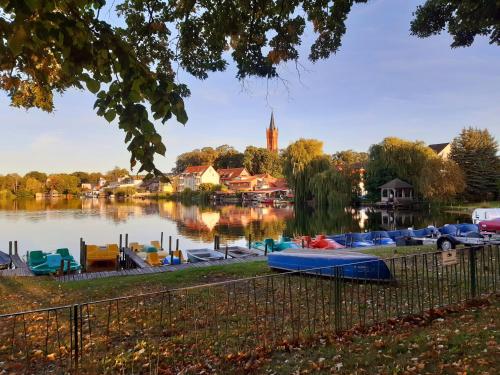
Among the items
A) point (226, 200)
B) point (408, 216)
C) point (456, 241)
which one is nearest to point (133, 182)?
point (226, 200)

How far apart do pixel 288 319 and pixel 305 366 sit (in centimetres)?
249

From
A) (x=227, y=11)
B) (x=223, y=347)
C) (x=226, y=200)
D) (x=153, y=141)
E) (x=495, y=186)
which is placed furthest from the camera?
(x=226, y=200)

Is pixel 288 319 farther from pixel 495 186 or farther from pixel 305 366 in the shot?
pixel 495 186

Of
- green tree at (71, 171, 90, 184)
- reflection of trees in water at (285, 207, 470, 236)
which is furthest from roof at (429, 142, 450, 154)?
green tree at (71, 171, 90, 184)

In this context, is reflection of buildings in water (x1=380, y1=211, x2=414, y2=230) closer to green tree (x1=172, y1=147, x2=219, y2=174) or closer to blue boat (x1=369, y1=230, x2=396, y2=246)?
blue boat (x1=369, y1=230, x2=396, y2=246)

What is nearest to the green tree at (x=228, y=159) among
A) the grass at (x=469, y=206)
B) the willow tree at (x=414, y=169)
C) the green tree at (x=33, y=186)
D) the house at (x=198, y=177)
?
the house at (x=198, y=177)

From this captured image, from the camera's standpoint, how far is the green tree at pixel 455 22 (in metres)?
7.88

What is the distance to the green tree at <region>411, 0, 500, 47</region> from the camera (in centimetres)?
788

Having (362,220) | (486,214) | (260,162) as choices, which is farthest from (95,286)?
(260,162)

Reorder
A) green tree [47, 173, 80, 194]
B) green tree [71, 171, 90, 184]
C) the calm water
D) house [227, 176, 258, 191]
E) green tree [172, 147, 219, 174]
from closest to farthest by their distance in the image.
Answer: the calm water, house [227, 176, 258, 191], green tree [172, 147, 219, 174], green tree [47, 173, 80, 194], green tree [71, 171, 90, 184]

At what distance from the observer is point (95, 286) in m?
12.4

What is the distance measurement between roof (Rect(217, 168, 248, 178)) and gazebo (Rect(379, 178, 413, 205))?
6588cm

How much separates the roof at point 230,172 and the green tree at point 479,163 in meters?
71.0

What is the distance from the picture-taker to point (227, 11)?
6707 mm
